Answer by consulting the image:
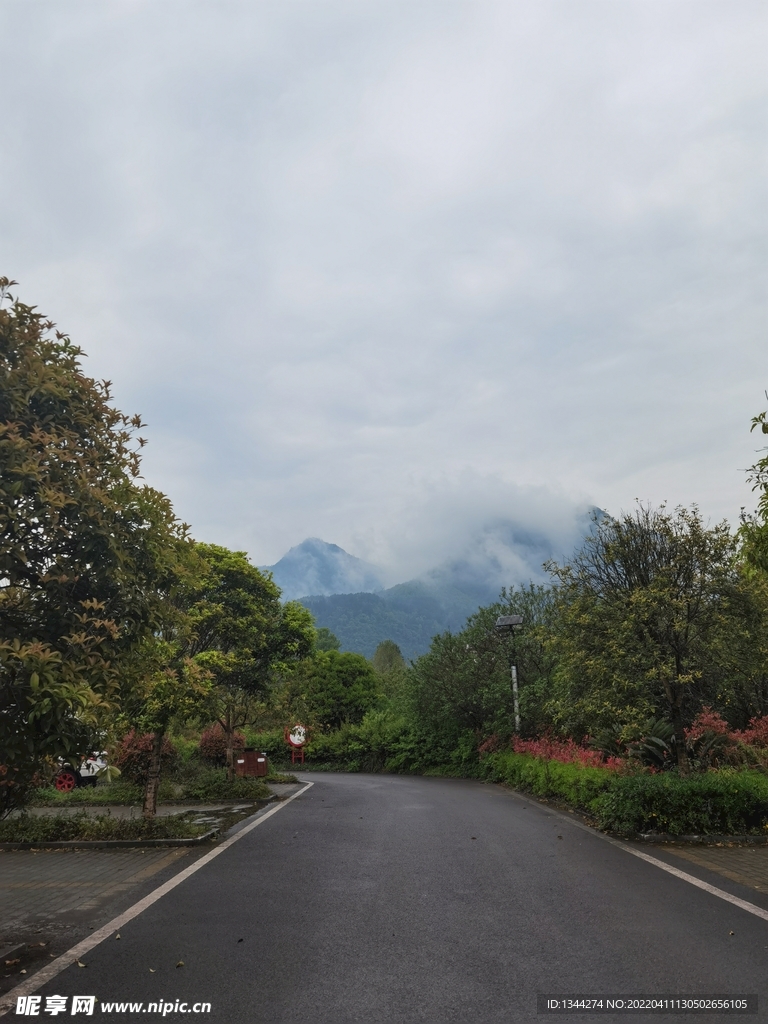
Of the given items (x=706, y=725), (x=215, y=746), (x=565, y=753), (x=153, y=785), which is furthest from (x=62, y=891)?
(x=215, y=746)

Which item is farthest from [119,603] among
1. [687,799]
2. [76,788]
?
[76,788]

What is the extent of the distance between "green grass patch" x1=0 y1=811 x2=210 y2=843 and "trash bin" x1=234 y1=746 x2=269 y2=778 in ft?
39.6

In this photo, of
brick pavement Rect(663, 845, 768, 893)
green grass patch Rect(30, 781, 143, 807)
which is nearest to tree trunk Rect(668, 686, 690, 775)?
brick pavement Rect(663, 845, 768, 893)

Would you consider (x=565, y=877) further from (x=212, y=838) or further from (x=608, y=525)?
(x=608, y=525)

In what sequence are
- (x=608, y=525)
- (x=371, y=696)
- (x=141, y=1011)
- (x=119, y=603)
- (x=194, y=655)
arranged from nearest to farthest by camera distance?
(x=141, y=1011), (x=119, y=603), (x=608, y=525), (x=194, y=655), (x=371, y=696)

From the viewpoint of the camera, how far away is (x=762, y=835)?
1068 centimetres

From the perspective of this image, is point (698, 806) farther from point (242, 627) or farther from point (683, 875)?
point (242, 627)

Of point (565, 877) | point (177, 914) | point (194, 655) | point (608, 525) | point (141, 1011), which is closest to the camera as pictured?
point (141, 1011)

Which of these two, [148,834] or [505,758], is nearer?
[148,834]

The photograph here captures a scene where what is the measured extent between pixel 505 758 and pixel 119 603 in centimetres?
2181

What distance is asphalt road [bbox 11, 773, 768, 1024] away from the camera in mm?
4828

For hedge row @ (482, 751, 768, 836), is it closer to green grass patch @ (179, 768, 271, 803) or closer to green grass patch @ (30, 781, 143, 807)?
green grass patch @ (179, 768, 271, 803)

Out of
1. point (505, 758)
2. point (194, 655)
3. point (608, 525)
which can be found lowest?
point (505, 758)

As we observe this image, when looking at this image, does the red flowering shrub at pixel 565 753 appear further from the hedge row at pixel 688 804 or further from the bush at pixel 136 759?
the bush at pixel 136 759
